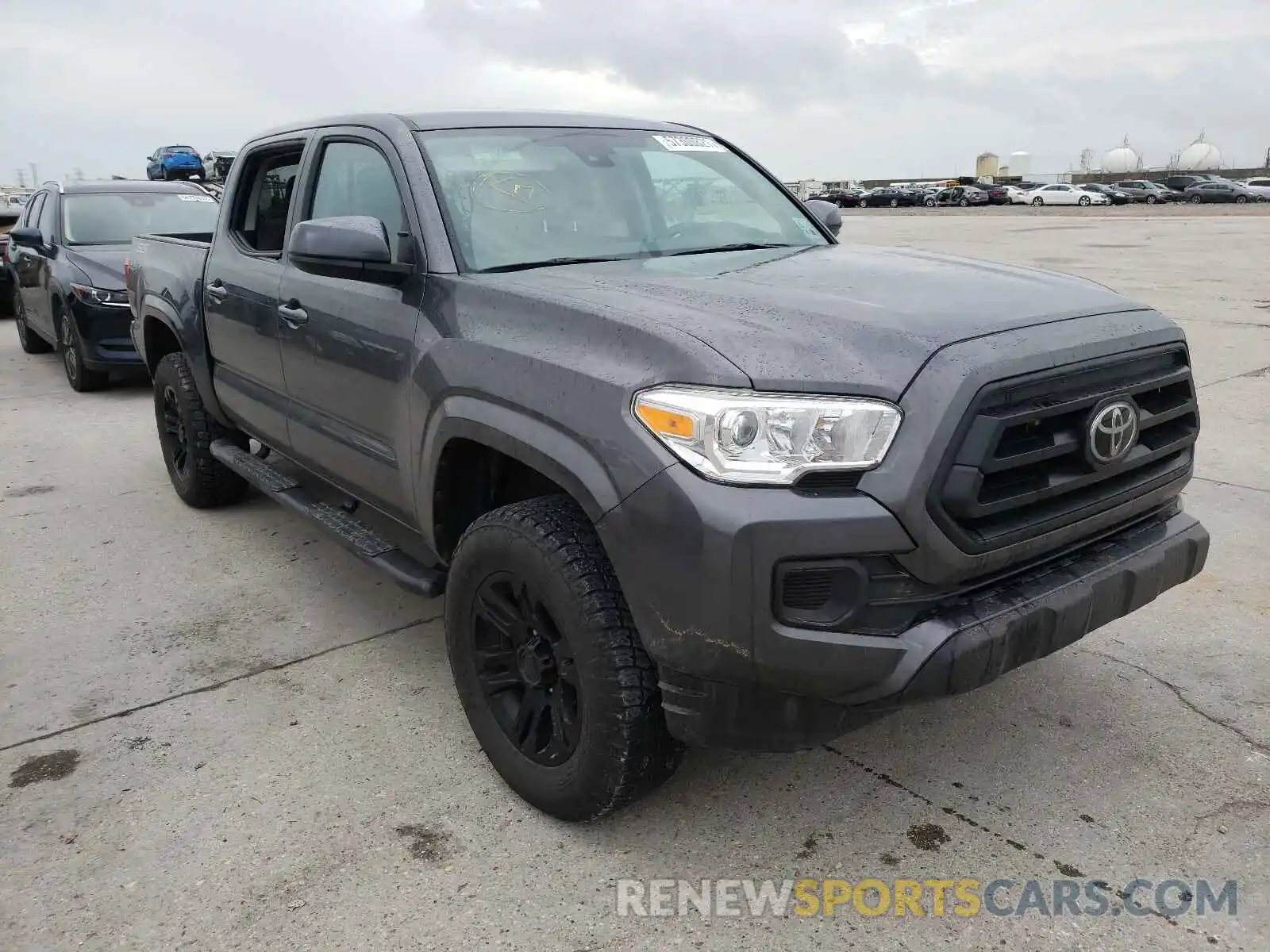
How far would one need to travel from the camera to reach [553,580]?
7.95 ft

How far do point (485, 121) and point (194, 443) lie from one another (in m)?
2.58

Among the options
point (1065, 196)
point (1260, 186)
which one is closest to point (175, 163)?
point (1065, 196)

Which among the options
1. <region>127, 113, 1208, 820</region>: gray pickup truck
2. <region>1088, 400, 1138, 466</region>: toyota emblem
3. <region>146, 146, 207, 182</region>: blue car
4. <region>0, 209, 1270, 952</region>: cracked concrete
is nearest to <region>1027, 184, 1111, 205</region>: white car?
<region>146, 146, 207, 182</region>: blue car

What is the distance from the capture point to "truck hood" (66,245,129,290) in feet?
27.7

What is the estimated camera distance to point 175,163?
36750 millimetres

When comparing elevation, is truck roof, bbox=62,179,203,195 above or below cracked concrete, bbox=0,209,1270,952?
above

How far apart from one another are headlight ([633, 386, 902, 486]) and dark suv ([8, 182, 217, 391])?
7275mm

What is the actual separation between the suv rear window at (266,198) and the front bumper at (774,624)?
2.55 m

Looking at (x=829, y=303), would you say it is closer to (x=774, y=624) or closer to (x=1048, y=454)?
(x=1048, y=454)

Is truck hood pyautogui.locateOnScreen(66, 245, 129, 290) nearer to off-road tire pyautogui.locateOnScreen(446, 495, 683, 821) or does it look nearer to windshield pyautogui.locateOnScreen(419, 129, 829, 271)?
windshield pyautogui.locateOnScreen(419, 129, 829, 271)

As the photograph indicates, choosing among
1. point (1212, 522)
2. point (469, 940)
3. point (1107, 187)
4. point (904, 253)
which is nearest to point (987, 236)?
point (1212, 522)

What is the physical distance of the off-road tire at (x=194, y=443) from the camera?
16.6 feet

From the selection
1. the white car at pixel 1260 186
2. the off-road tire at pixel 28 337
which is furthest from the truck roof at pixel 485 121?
the white car at pixel 1260 186

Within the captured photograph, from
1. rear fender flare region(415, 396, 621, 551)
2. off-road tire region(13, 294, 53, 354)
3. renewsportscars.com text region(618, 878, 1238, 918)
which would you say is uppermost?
rear fender flare region(415, 396, 621, 551)
